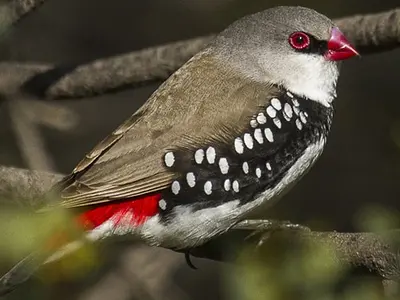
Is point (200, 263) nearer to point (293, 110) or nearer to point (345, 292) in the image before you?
point (293, 110)

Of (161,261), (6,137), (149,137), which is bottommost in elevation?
(161,261)

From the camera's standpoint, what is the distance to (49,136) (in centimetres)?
708

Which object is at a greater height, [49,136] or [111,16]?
[111,16]

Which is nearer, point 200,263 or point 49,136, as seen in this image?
point 200,263

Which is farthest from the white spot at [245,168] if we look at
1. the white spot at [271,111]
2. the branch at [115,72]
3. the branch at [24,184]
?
the branch at [115,72]

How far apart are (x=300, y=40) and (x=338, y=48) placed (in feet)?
0.54

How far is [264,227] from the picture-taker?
415 cm

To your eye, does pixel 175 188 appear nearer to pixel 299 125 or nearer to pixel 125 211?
pixel 125 211

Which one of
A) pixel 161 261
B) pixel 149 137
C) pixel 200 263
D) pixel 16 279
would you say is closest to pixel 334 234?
pixel 149 137

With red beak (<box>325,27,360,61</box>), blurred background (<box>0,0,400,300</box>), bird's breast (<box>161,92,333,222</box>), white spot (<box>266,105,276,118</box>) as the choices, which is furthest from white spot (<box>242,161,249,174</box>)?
blurred background (<box>0,0,400,300</box>)

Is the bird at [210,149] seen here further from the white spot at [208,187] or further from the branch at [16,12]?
the branch at [16,12]

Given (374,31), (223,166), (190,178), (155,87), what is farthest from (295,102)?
(155,87)

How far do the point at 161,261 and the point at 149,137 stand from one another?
1351 millimetres

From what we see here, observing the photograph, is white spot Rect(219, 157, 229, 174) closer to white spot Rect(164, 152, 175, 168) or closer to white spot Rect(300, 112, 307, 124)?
white spot Rect(164, 152, 175, 168)
